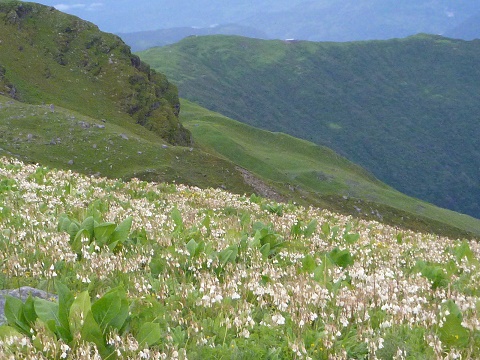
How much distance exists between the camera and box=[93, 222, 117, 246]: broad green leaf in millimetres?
7805

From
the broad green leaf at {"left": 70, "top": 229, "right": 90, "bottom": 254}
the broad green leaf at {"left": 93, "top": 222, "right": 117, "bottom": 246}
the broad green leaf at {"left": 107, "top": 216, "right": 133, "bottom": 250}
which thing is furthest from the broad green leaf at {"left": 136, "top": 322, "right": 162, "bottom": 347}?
the broad green leaf at {"left": 93, "top": 222, "right": 117, "bottom": 246}

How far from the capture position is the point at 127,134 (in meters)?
67.8

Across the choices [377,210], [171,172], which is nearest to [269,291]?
[171,172]

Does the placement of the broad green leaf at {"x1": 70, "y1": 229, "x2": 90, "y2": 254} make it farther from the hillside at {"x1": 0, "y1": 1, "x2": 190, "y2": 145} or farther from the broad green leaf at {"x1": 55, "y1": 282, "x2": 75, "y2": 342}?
the hillside at {"x1": 0, "y1": 1, "x2": 190, "y2": 145}

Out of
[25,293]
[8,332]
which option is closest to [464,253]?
[25,293]

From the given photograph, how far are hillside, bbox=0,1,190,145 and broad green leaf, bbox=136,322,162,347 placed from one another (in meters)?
87.5

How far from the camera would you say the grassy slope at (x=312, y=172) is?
87069mm

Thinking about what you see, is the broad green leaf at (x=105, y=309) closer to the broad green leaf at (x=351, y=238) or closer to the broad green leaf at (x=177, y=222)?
the broad green leaf at (x=177, y=222)

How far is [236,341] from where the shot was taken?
15.2ft

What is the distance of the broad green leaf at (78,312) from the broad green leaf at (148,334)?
0.50 metres

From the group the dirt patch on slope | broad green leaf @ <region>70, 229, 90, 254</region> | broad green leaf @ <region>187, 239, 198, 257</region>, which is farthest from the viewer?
the dirt patch on slope

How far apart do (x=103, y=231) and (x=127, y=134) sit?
61814mm

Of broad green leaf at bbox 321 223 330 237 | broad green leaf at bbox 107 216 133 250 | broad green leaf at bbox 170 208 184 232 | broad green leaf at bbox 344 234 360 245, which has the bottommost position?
broad green leaf at bbox 321 223 330 237

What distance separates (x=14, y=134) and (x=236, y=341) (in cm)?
5737
